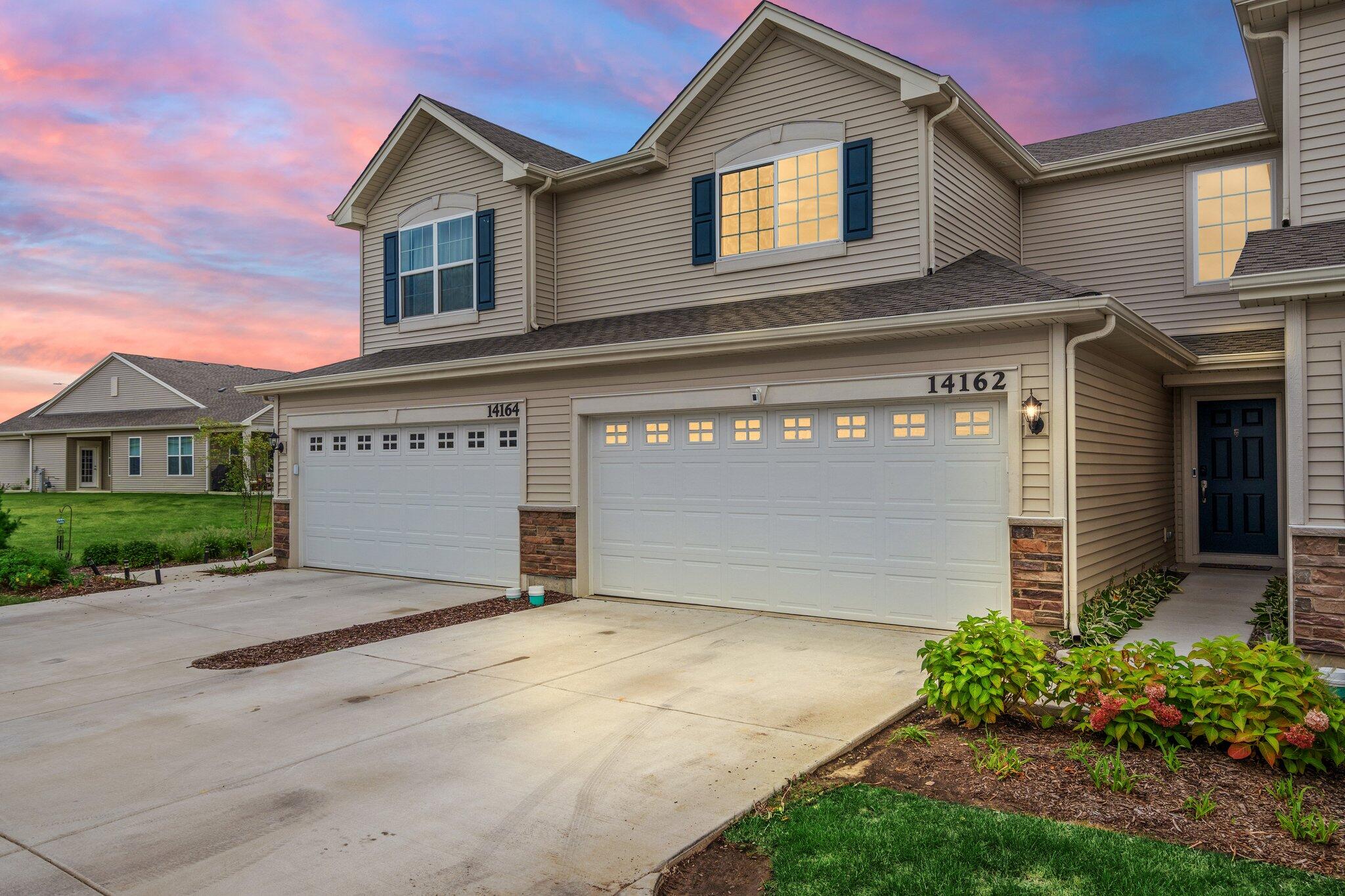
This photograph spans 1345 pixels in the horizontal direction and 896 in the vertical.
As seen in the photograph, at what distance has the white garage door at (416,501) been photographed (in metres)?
11.4

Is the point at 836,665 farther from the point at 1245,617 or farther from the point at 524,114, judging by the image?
the point at 524,114

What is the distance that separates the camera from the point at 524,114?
3253cm

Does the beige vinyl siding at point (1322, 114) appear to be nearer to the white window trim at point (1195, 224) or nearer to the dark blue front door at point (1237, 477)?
the white window trim at point (1195, 224)

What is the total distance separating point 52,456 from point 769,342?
38.0 meters

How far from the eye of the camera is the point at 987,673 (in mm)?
4910

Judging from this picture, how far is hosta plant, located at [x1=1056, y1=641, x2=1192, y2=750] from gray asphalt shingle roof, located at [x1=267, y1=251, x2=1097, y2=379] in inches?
135

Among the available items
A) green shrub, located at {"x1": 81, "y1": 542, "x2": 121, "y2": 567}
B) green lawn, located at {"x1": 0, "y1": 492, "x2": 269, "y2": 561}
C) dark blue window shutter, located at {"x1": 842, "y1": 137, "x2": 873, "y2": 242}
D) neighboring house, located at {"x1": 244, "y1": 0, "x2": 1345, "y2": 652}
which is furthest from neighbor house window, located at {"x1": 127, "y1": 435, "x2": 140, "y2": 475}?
dark blue window shutter, located at {"x1": 842, "y1": 137, "x2": 873, "y2": 242}

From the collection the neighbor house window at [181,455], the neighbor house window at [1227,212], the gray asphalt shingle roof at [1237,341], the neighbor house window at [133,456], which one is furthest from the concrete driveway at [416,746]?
the neighbor house window at [133,456]

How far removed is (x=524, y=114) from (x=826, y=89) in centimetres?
2483

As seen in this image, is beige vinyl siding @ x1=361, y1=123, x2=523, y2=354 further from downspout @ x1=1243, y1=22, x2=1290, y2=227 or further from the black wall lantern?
downspout @ x1=1243, y1=22, x2=1290, y2=227

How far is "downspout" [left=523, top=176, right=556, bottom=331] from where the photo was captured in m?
12.5

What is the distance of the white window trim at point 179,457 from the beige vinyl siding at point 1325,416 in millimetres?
32822

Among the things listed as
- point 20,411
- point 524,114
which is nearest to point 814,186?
point 524,114

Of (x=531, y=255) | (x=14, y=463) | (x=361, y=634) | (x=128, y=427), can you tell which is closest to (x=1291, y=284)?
(x=361, y=634)
